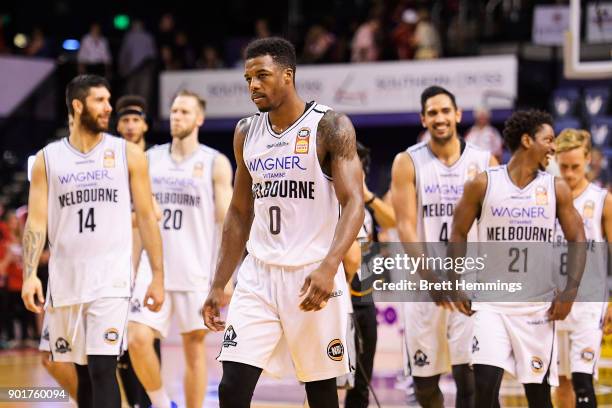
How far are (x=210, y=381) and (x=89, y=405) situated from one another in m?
4.63

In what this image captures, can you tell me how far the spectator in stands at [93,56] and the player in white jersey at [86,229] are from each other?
44.6 ft

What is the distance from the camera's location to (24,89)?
20.5m

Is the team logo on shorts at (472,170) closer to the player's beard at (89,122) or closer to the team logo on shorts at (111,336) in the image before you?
the player's beard at (89,122)

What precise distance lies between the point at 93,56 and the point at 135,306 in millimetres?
12872

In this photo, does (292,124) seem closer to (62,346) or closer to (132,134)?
(62,346)

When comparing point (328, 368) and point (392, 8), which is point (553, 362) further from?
point (392, 8)

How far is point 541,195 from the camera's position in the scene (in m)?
7.03

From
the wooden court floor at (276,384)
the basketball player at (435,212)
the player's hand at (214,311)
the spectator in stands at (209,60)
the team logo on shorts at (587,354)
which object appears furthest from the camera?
the spectator in stands at (209,60)

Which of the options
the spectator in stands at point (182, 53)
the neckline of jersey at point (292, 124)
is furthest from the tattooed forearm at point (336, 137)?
the spectator in stands at point (182, 53)

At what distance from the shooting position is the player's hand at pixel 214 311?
18.7ft

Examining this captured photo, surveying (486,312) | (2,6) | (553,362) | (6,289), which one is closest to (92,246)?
(486,312)

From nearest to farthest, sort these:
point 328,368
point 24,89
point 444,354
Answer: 1. point 328,368
2. point 444,354
3. point 24,89

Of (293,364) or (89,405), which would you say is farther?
(89,405)

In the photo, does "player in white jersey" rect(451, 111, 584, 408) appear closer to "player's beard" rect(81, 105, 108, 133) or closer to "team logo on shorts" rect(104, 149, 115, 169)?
"team logo on shorts" rect(104, 149, 115, 169)
